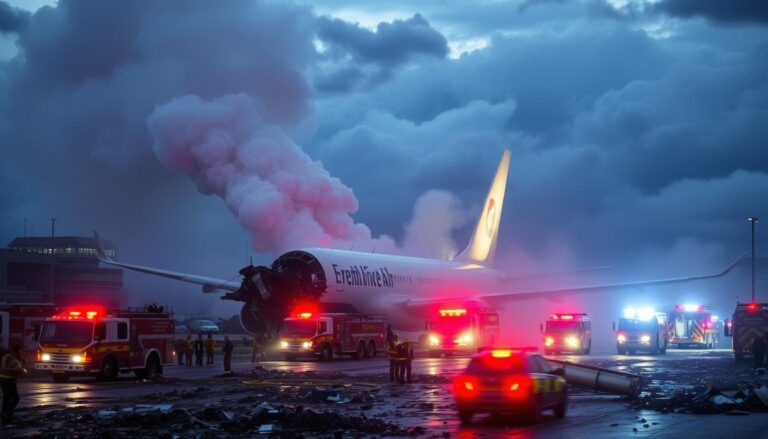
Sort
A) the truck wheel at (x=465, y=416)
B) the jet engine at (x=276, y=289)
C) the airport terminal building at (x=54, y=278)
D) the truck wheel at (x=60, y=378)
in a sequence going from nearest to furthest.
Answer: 1. the truck wheel at (x=465, y=416)
2. the truck wheel at (x=60, y=378)
3. the jet engine at (x=276, y=289)
4. the airport terminal building at (x=54, y=278)

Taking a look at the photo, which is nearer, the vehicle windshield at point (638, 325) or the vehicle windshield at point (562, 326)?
the vehicle windshield at point (562, 326)

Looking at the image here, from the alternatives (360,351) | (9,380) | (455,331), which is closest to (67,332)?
(9,380)

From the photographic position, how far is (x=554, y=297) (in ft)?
234

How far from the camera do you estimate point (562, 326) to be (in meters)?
61.3

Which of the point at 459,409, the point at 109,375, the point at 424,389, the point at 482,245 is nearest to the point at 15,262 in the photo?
the point at 482,245

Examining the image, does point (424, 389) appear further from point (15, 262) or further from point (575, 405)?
point (15, 262)

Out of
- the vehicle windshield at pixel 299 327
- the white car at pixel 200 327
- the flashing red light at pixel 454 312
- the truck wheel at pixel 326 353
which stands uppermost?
the flashing red light at pixel 454 312

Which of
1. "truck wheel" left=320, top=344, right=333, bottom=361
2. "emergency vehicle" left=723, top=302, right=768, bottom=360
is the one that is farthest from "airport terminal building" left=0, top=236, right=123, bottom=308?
"emergency vehicle" left=723, top=302, right=768, bottom=360

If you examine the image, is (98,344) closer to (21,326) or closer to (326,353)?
(21,326)

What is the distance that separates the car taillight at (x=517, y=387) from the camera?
68.6ft

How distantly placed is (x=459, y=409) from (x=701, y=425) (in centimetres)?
472

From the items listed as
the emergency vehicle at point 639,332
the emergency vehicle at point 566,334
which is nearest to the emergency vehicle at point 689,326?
the emergency vehicle at point 639,332

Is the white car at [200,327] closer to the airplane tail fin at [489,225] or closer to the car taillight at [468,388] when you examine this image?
the airplane tail fin at [489,225]

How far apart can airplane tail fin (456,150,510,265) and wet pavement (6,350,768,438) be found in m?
45.6
